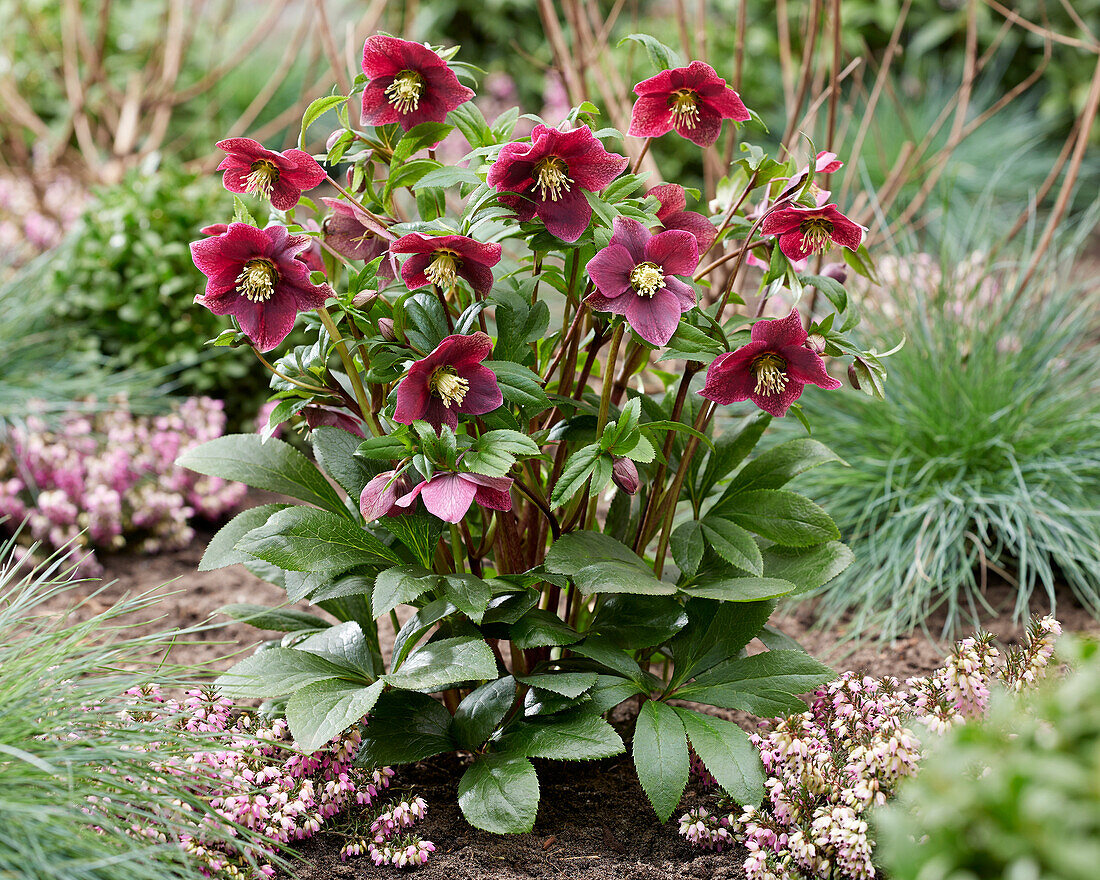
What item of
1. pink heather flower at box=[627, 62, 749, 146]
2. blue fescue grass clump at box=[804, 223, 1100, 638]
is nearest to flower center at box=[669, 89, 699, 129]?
pink heather flower at box=[627, 62, 749, 146]

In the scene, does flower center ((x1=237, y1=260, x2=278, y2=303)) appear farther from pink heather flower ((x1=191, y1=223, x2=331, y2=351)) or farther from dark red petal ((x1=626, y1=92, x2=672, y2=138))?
dark red petal ((x1=626, y1=92, x2=672, y2=138))

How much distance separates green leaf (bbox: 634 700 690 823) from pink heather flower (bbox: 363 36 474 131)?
833 mm

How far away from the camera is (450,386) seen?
3.47 ft

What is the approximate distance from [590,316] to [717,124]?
1.02ft

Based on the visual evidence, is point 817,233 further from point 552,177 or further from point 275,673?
point 275,673

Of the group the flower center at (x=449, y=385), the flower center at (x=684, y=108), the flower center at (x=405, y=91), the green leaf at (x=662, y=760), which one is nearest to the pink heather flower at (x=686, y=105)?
the flower center at (x=684, y=108)

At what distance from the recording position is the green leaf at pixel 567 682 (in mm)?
1156

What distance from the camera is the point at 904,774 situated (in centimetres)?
108

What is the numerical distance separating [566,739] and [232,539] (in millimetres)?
538

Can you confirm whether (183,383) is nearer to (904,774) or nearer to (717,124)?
(717,124)

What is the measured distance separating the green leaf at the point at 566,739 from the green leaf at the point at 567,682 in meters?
0.04

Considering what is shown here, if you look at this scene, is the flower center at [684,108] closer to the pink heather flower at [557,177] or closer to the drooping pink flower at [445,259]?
the pink heather flower at [557,177]

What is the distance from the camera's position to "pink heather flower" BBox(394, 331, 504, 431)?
1.05m

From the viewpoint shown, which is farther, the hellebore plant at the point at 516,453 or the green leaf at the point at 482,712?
the green leaf at the point at 482,712
